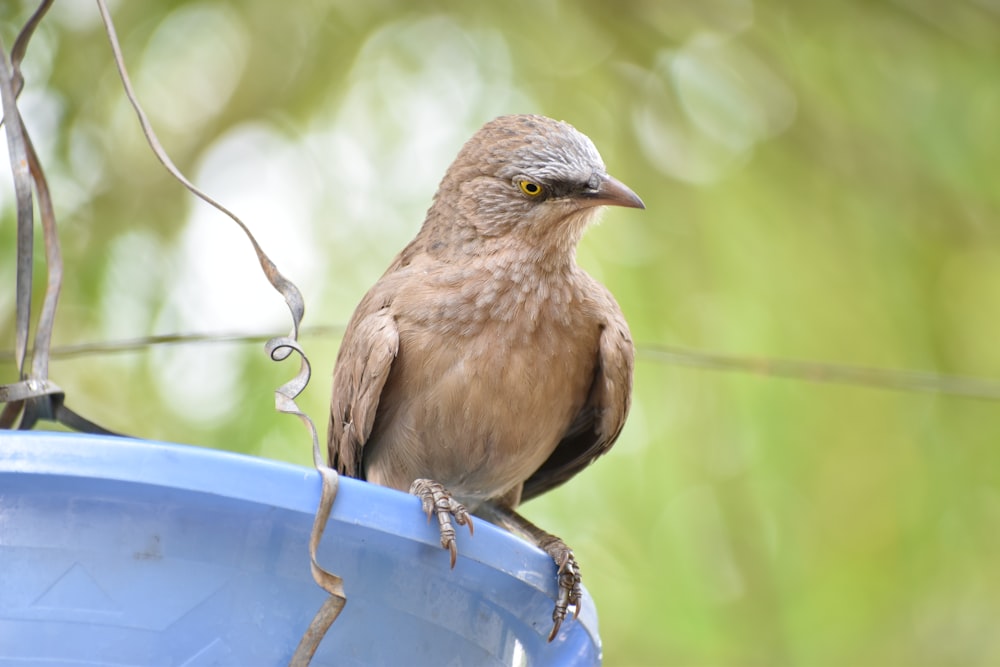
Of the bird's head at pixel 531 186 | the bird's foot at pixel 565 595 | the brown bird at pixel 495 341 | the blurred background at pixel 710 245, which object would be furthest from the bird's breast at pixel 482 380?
the blurred background at pixel 710 245

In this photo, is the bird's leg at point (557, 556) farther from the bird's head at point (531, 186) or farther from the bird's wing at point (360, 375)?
the bird's head at point (531, 186)

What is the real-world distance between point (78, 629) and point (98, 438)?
0.95ft

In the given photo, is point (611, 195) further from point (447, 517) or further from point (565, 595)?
point (447, 517)

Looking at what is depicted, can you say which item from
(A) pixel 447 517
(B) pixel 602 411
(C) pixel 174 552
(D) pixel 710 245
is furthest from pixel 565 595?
(D) pixel 710 245

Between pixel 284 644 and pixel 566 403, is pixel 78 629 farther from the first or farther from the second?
pixel 566 403

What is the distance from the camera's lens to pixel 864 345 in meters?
5.20

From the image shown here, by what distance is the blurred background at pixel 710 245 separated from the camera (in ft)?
16.6

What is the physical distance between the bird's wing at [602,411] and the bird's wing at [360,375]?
0.66 metres

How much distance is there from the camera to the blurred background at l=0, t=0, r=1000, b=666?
5.07m

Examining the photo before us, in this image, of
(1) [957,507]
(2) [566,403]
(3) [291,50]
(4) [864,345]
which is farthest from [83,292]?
(1) [957,507]

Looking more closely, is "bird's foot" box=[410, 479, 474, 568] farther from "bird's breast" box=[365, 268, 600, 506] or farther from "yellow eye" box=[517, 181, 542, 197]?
"yellow eye" box=[517, 181, 542, 197]

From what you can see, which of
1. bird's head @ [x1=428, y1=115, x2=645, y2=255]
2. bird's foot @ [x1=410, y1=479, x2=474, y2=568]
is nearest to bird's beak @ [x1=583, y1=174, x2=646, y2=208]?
bird's head @ [x1=428, y1=115, x2=645, y2=255]

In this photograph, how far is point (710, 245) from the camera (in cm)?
521

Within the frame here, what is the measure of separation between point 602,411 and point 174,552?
215cm
